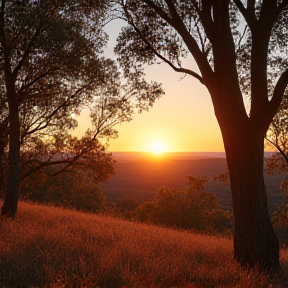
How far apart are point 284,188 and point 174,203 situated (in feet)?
83.7

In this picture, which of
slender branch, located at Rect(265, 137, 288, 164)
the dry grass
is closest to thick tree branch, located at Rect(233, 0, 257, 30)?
the dry grass

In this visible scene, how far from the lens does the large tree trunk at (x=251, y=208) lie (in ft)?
31.1

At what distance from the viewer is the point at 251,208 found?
31.2ft

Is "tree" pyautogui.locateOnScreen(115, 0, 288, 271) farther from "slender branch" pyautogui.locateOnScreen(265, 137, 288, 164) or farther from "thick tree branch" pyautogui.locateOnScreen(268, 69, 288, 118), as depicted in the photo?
"slender branch" pyautogui.locateOnScreen(265, 137, 288, 164)

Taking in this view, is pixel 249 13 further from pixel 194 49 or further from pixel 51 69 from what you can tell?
pixel 51 69

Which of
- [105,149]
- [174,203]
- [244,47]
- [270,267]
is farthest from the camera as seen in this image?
[174,203]

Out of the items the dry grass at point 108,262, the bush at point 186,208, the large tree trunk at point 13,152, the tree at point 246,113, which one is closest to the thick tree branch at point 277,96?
the tree at point 246,113

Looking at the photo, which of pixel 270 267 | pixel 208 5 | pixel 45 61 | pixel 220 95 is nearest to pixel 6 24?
pixel 45 61

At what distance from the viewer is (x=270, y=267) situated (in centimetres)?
945

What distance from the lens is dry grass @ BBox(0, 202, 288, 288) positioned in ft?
22.3

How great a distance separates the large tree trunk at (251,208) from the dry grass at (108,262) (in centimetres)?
68

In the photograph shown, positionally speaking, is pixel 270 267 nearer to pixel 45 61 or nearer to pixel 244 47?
pixel 244 47

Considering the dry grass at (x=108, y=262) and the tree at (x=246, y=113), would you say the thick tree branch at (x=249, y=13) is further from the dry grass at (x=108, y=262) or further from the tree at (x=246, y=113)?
the dry grass at (x=108, y=262)

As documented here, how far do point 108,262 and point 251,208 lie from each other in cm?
432
